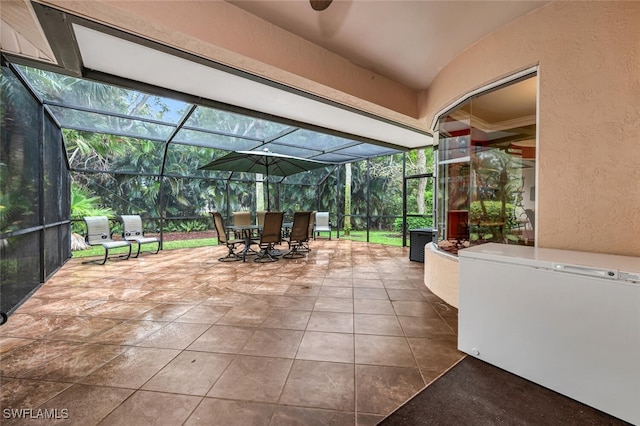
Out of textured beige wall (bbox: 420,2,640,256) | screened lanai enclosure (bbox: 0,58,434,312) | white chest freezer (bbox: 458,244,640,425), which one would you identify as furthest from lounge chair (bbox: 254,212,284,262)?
textured beige wall (bbox: 420,2,640,256)

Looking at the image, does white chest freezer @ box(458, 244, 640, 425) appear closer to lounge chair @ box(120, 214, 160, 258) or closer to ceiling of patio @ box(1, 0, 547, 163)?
ceiling of patio @ box(1, 0, 547, 163)

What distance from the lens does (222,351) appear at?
79.5 inches

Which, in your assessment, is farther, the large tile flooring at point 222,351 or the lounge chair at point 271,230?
the lounge chair at point 271,230

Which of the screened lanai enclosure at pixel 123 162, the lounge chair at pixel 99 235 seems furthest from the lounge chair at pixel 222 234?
the lounge chair at pixel 99 235

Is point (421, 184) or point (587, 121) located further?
point (421, 184)

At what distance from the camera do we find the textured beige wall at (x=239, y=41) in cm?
202

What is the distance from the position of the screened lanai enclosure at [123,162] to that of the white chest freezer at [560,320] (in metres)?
4.25

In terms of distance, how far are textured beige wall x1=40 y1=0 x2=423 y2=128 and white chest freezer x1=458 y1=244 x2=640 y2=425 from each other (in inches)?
97.4

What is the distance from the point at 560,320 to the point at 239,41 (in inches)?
129

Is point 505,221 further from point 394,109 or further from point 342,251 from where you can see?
point 342,251

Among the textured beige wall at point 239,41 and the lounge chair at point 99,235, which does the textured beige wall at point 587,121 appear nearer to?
the textured beige wall at point 239,41

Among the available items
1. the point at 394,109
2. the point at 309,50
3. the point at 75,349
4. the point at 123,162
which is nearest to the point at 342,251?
the point at 394,109

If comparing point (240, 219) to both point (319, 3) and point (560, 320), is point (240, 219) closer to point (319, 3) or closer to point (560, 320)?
point (319, 3)

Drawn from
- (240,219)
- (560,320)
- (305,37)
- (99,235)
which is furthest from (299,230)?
(560,320)
